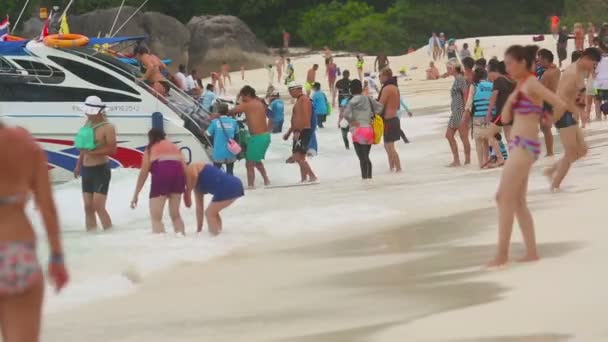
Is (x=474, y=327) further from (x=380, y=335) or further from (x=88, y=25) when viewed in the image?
(x=88, y=25)

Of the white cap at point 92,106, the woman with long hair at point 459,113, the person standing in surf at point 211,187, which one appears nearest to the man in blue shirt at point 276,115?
the woman with long hair at point 459,113

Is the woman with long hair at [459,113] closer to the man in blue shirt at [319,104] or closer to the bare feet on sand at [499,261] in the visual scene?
the man in blue shirt at [319,104]

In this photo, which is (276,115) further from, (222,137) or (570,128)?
(570,128)

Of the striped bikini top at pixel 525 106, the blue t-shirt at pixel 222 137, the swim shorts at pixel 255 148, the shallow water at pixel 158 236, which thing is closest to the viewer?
the striped bikini top at pixel 525 106

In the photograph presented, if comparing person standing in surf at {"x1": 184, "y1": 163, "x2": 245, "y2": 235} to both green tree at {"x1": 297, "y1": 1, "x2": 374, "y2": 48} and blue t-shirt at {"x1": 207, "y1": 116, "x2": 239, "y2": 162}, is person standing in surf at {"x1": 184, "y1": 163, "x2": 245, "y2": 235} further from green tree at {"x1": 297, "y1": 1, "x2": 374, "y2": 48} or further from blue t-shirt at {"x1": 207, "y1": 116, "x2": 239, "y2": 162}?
green tree at {"x1": 297, "y1": 1, "x2": 374, "y2": 48}

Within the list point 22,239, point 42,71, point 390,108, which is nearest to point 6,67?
point 42,71

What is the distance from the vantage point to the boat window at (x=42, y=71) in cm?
1905

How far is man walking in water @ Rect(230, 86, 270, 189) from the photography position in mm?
18734

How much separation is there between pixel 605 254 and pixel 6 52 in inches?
465

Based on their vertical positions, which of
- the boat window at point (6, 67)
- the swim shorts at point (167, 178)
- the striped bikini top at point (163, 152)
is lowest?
the swim shorts at point (167, 178)

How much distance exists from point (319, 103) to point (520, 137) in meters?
19.3

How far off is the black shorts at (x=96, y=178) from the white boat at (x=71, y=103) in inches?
176

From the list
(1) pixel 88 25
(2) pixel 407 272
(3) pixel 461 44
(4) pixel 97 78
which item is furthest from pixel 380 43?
(2) pixel 407 272

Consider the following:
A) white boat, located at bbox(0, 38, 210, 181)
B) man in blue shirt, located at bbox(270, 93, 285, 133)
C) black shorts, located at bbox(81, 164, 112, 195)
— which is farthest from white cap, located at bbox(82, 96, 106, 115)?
man in blue shirt, located at bbox(270, 93, 285, 133)
